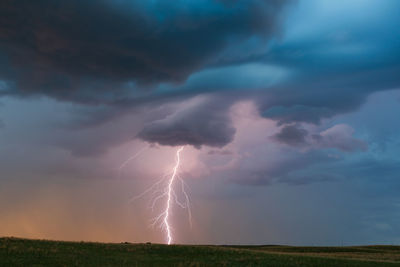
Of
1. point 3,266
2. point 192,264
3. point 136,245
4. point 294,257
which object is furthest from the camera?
point 136,245

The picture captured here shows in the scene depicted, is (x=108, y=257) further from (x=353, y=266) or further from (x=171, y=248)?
(x=353, y=266)

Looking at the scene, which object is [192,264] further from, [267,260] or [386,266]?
[386,266]

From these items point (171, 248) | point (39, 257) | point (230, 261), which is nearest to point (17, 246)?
point (39, 257)

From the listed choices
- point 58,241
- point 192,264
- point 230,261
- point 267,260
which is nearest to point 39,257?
point 58,241

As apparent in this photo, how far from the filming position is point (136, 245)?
3981 centimetres

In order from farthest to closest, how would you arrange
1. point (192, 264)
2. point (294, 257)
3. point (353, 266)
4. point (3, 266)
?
point (294, 257) < point (353, 266) < point (192, 264) < point (3, 266)

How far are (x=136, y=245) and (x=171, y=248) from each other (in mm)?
3662

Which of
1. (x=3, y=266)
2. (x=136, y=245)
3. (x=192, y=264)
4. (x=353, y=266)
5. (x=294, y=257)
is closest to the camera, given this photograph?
(x=3, y=266)

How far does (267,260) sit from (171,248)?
9132 millimetres

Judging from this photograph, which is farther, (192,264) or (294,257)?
(294,257)

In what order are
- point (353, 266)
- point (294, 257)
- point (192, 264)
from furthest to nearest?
point (294, 257), point (353, 266), point (192, 264)

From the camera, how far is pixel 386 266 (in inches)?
1368

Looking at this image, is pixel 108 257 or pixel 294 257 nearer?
pixel 108 257

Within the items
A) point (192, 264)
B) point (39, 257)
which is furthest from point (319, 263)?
point (39, 257)
